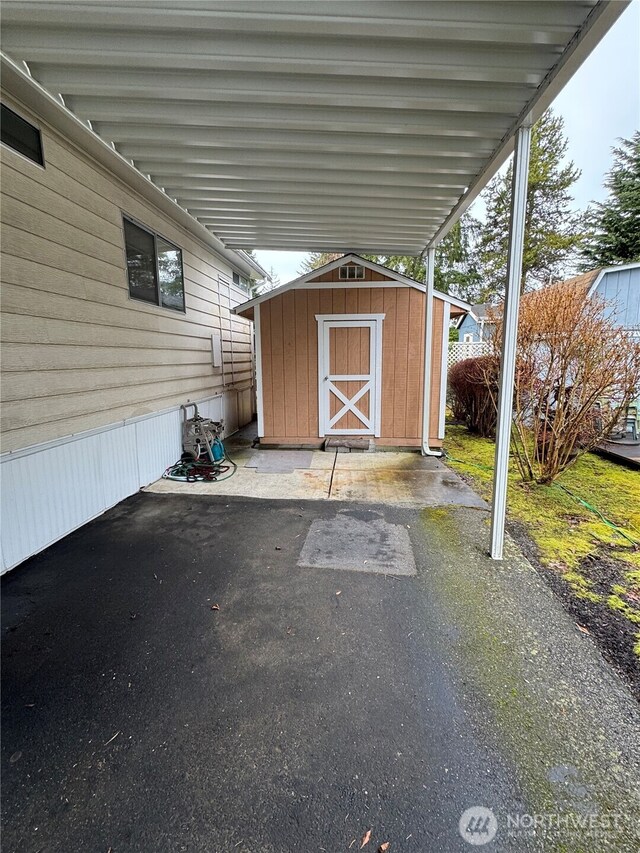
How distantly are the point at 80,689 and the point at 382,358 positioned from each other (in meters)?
5.54

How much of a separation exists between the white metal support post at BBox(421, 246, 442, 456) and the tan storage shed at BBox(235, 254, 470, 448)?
165mm

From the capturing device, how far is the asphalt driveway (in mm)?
1220

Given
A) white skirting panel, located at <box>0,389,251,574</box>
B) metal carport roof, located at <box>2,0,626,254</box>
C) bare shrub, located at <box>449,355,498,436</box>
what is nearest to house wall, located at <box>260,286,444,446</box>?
bare shrub, located at <box>449,355,498,436</box>

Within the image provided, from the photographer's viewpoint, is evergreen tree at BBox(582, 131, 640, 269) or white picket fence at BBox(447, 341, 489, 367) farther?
evergreen tree at BBox(582, 131, 640, 269)

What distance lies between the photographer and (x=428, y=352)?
595cm

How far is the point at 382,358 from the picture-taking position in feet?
20.6

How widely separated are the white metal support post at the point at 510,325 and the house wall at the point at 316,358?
3.35 m

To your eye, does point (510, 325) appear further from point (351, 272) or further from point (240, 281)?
point (240, 281)

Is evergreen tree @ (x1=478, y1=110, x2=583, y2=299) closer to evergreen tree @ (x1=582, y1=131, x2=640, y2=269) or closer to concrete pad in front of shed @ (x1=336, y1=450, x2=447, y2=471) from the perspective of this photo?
evergreen tree @ (x1=582, y1=131, x2=640, y2=269)

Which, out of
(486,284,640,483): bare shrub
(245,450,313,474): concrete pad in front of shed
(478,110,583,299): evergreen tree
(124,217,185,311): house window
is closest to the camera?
(486,284,640,483): bare shrub

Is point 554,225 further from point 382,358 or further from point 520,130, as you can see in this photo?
point 520,130

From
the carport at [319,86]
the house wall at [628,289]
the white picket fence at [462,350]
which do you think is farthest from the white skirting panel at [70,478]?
the house wall at [628,289]

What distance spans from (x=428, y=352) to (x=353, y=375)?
4.13 feet

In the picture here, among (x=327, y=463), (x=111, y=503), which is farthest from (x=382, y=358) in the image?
(x=111, y=503)
